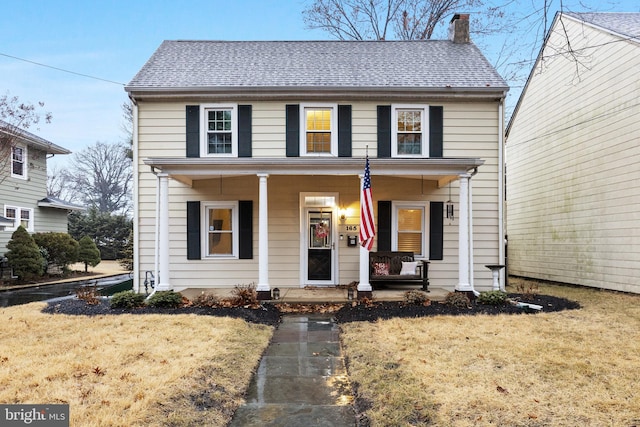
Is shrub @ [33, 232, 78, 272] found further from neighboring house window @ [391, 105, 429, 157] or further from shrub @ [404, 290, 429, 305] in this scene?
shrub @ [404, 290, 429, 305]

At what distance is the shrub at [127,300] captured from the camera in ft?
24.4

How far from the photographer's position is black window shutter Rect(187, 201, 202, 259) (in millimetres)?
9289

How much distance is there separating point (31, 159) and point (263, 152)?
38.7ft

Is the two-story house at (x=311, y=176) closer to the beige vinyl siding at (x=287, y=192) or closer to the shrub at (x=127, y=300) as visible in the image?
the beige vinyl siding at (x=287, y=192)

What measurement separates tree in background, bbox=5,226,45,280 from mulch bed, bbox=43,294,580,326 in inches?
256

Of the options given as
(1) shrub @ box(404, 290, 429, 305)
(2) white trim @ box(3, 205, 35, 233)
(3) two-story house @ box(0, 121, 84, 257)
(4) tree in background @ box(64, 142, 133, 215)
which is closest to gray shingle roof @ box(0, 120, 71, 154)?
(3) two-story house @ box(0, 121, 84, 257)

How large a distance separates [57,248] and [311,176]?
11197 millimetres

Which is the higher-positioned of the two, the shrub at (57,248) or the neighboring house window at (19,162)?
the neighboring house window at (19,162)

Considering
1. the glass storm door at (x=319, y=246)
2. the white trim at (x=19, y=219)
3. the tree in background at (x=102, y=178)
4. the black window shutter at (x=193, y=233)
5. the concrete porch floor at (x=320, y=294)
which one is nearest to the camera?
the concrete porch floor at (x=320, y=294)

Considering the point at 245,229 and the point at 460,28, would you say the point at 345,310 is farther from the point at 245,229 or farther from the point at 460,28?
the point at 460,28

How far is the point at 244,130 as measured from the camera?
922 cm

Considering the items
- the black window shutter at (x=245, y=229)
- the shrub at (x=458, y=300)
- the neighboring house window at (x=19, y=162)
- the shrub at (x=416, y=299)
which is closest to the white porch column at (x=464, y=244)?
the shrub at (x=458, y=300)

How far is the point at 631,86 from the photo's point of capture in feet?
29.2

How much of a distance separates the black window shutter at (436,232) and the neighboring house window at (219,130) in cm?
495
